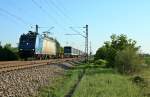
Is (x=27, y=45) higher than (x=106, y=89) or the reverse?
higher

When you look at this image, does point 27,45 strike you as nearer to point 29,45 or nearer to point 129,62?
point 29,45

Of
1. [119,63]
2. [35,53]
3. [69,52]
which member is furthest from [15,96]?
[69,52]

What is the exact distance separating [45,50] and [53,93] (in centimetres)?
4082

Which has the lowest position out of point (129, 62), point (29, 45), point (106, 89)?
point (106, 89)

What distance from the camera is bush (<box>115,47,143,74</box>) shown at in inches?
1842

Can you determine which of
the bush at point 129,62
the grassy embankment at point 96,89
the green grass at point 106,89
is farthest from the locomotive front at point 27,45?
the green grass at point 106,89

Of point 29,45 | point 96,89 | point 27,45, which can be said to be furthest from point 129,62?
point 96,89

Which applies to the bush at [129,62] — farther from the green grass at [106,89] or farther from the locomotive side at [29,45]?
the green grass at [106,89]

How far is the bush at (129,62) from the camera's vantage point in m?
46.8

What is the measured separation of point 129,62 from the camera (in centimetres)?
4706

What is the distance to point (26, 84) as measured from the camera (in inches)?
864

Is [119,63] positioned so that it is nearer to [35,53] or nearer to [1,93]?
[35,53]

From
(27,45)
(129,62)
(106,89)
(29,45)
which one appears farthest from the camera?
(27,45)

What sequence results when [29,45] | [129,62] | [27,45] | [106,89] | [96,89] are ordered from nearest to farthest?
[96,89], [106,89], [129,62], [29,45], [27,45]
